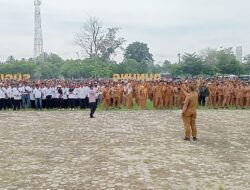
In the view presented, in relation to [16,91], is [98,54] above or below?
above

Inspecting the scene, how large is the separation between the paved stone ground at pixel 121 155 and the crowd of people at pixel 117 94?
18.8 feet

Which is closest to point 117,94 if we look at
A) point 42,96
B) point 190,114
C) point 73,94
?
point 73,94

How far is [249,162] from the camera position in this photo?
937 centimetres

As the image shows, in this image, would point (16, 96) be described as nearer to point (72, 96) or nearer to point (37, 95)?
point (37, 95)

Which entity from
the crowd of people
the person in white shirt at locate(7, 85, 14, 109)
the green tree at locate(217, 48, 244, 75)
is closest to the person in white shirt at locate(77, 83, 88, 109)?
the crowd of people

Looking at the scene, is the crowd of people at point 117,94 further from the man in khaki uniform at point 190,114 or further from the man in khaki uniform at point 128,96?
the man in khaki uniform at point 190,114

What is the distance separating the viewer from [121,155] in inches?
394

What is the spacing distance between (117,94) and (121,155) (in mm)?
13284

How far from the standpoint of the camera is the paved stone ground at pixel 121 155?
7676 mm

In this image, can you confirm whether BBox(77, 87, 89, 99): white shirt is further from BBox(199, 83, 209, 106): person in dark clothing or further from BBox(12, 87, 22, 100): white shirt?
BBox(199, 83, 209, 106): person in dark clothing

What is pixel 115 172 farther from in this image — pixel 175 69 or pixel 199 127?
pixel 175 69

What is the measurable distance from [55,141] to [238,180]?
6.02 m

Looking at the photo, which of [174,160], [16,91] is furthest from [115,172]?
[16,91]

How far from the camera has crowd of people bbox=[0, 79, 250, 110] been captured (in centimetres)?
2242
